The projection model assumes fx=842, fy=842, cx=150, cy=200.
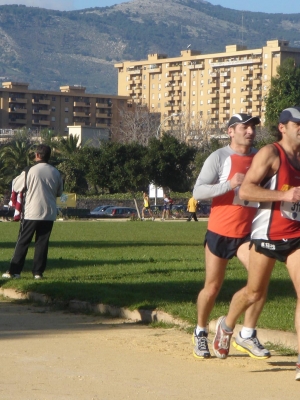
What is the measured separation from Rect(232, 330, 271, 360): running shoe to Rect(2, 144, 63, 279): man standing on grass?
561cm

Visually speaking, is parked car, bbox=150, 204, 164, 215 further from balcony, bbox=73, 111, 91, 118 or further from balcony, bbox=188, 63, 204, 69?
balcony, bbox=73, 111, 91, 118

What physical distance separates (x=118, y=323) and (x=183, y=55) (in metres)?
183

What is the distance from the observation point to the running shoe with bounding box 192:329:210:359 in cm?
696

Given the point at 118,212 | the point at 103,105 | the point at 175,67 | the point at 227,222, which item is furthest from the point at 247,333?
the point at 103,105

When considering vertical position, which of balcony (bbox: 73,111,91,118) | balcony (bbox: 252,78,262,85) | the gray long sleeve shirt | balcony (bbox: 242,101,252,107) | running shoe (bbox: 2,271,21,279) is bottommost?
balcony (bbox: 73,111,91,118)

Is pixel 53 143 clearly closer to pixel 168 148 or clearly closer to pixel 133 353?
pixel 168 148

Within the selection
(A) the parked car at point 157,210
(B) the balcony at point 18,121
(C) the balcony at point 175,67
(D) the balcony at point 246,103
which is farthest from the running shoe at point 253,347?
(B) the balcony at point 18,121

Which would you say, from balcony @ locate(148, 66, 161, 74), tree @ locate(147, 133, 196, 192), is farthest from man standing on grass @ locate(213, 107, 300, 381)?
balcony @ locate(148, 66, 161, 74)

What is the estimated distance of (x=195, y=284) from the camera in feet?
37.9

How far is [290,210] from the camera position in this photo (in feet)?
20.1

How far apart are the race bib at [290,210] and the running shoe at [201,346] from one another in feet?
4.78

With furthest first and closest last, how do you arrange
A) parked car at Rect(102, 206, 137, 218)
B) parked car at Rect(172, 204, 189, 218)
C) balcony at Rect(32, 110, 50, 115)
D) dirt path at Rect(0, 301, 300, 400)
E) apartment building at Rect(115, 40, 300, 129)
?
balcony at Rect(32, 110, 50, 115) < apartment building at Rect(115, 40, 300, 129) < parked car at Rect(102, 206, 137, 218) < parked car at Rect(172, 204, 189, 218) < dirt path at Rect(0, 301, 300, 400)

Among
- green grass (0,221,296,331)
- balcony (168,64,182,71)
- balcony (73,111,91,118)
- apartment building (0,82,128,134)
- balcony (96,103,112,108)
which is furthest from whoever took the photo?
balcony (96,103,112,108)

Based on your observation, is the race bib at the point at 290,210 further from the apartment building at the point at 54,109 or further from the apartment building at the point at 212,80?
the apartment building at the point at 54,109
